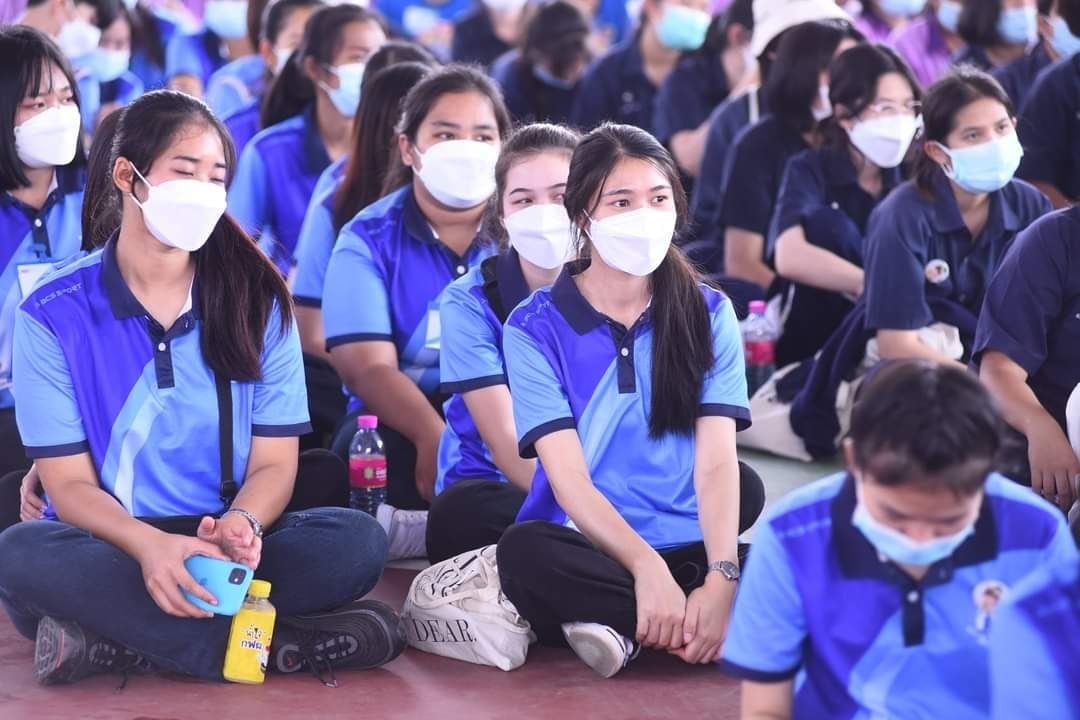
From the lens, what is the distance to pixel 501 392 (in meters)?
3.38

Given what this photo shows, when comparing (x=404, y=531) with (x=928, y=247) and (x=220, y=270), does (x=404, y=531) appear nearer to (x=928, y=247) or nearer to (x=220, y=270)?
(x=220, y=270)

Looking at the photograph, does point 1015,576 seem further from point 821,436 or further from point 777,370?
point 777,370

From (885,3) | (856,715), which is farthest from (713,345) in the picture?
(885,3)

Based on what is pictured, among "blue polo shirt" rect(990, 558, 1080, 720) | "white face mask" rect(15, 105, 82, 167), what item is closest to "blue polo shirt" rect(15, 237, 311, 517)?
"white face mask" rect(15, 105, 82, 167)

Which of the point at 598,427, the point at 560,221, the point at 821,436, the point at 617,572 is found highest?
the point at 560,221

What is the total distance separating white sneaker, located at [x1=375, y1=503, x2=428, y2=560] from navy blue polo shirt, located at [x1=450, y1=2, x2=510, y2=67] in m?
5.00

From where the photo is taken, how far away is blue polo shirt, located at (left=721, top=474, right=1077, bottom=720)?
82.1 inches

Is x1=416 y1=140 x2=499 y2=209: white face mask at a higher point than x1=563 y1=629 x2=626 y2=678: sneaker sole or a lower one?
higher

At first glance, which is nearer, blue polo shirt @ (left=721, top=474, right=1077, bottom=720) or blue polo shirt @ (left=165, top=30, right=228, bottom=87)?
blue polo shirt @ (left=721, top=474, right=1077, bottom=720)

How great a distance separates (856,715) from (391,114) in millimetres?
2456

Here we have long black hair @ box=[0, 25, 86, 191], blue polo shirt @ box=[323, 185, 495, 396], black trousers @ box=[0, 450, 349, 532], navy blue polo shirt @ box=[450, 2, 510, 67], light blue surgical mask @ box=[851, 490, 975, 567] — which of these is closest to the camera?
light blue surgical mask @ box=[851, 490, 975, 567]

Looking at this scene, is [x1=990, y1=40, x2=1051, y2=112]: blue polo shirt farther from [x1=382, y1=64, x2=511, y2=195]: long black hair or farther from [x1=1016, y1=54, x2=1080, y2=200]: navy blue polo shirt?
[x1=382, y1=64, x2=511, y2=195]: long black hair

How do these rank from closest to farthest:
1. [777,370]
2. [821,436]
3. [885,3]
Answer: [821,436], [777,370], [885,3]

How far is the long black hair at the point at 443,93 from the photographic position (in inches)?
151
